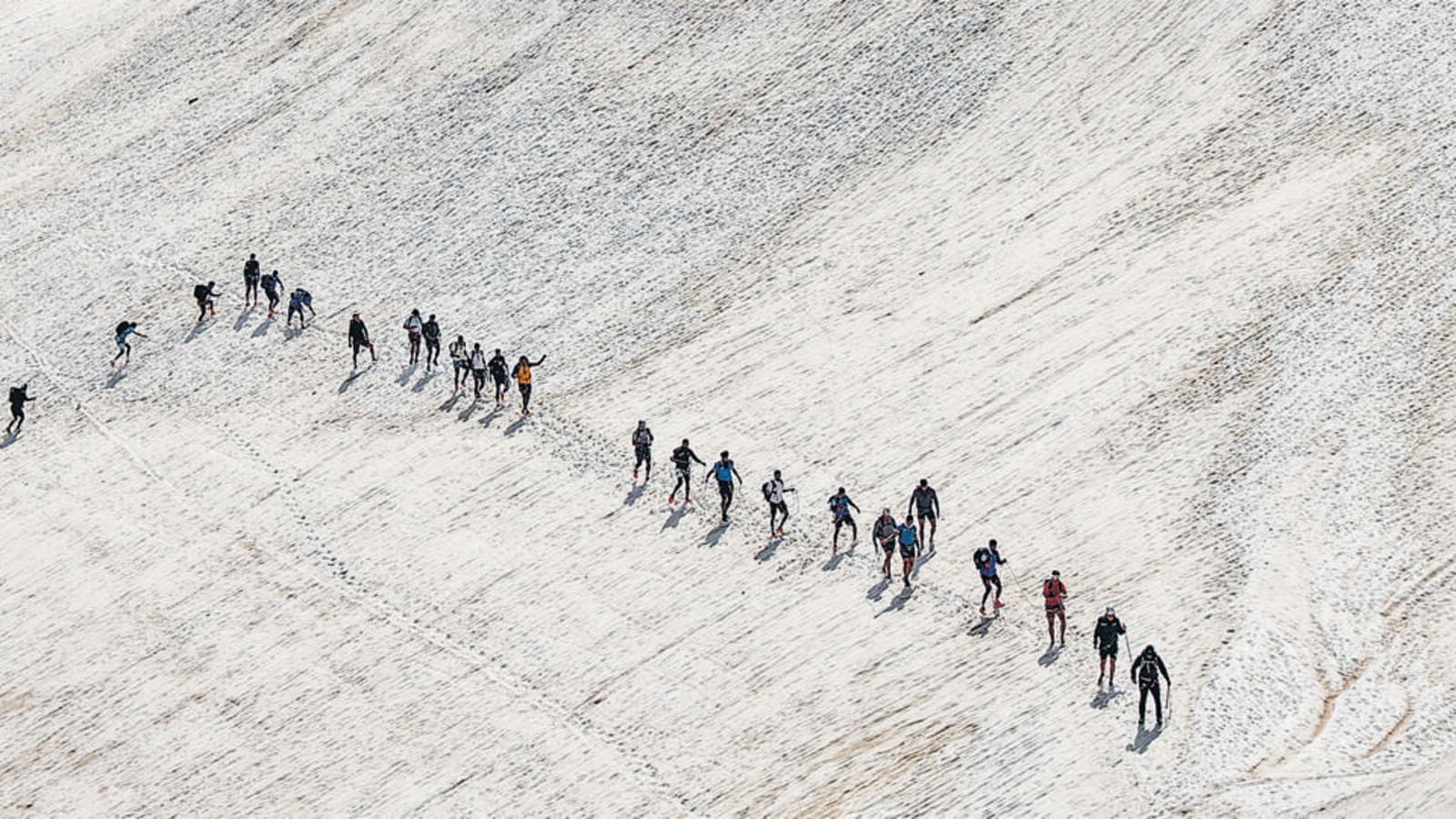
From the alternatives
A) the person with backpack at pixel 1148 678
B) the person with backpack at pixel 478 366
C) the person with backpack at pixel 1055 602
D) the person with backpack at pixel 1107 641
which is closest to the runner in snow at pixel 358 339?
the person with backpack at pixel 478 366

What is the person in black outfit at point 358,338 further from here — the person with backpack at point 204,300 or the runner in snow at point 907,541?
the runner in snow at point 907,541

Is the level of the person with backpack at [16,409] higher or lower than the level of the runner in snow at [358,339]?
lower

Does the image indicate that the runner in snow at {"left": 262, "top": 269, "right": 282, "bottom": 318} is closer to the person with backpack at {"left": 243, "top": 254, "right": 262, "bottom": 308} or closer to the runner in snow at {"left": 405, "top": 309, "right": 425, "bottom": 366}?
the person with backpack at {"left": 243, "top": 254, "right": 262, "bottom": 308}

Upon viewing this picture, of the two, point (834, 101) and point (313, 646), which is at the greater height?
point (834, 101)

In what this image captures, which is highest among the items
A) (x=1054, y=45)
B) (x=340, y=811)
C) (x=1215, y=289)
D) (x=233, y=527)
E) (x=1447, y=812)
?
(x=1054, y=45)

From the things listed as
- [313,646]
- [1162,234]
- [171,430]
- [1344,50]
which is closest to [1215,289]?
[1162,234]

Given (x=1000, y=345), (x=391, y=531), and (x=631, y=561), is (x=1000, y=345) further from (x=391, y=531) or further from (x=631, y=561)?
(x=391, y=531)

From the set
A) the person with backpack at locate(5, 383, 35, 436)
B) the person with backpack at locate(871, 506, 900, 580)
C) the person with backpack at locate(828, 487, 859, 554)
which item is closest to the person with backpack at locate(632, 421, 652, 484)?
the person with backpack at locate(828, 487, 859, 554)
